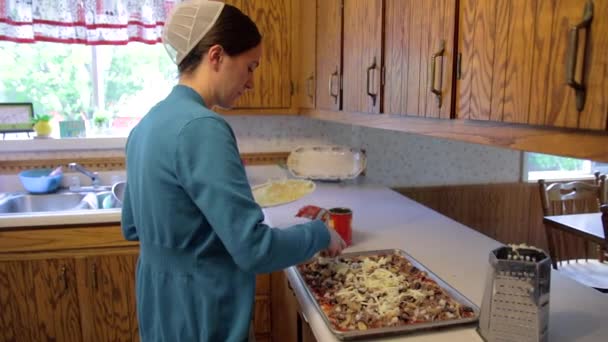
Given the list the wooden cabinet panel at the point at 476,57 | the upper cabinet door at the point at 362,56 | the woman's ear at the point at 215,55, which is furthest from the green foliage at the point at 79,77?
the wooden cabinet panel at the point at 476,57

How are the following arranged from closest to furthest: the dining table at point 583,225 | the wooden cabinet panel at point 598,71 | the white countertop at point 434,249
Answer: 1. the wooden cabinet panel at point 598,71
2. the white countertop at point 434,249
3. the dining table at point 583,225

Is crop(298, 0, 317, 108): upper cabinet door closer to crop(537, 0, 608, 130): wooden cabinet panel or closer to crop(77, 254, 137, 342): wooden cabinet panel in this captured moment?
crop(77, 254, 137, 342): wooden cabinet panel

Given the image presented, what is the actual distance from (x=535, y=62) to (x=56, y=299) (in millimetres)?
1977

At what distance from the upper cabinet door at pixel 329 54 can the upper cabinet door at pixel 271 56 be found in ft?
1.00

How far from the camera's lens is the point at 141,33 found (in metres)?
2.51

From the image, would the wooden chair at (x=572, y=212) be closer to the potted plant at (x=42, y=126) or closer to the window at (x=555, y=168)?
the window at (x=555, y=168)

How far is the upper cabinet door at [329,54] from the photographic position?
1903mm

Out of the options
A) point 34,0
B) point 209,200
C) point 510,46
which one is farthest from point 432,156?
point 34,0

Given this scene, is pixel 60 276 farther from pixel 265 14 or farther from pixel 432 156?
pixel 432 156

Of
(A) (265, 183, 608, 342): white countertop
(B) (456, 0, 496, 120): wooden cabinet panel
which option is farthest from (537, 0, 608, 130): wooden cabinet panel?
(A) (265, 183, 608, 342): white countertop

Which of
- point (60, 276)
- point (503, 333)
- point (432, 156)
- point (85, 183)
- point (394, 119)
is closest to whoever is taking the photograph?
point (503, 333)

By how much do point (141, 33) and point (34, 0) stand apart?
20.0 inches

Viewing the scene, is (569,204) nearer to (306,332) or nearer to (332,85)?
(332,85)

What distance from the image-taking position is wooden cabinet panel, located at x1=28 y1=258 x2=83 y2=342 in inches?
78.2
